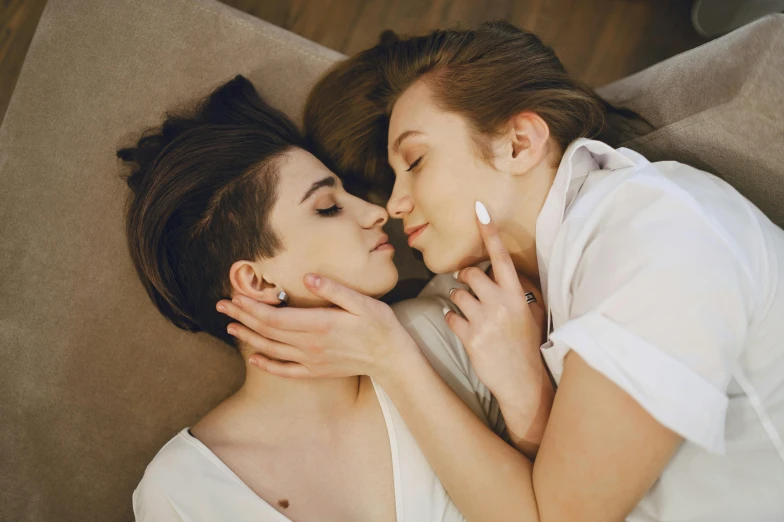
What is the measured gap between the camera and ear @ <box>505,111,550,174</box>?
1.52 metres

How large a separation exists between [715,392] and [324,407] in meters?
1.11

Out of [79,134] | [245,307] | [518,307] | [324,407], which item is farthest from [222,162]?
[518,307]

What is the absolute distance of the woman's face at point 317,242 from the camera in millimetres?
1547

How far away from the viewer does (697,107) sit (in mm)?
1523

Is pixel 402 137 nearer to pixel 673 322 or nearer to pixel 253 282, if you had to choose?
pixel 253 282

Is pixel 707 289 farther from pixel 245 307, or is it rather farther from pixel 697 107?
pixel 245 307

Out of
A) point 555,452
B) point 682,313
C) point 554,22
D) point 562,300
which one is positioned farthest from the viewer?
point 554,22

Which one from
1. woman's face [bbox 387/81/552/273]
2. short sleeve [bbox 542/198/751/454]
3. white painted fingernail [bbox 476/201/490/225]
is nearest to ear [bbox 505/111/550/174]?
woman's face [bbox 387/81/552/273]

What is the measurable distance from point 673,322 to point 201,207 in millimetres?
1340

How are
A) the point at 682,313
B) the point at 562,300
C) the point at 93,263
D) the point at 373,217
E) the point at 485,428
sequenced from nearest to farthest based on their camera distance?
the point at 682,313, the point at 562,300, the point at 485,428, the point at 373,217, the point at 93,263

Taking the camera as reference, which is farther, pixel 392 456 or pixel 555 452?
pixel 392 456

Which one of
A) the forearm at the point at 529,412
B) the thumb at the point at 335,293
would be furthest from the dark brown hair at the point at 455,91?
the forearm at the point at 529,412

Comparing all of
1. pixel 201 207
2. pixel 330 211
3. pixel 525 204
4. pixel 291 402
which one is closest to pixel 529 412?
pixel 525 204

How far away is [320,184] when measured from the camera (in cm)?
163
